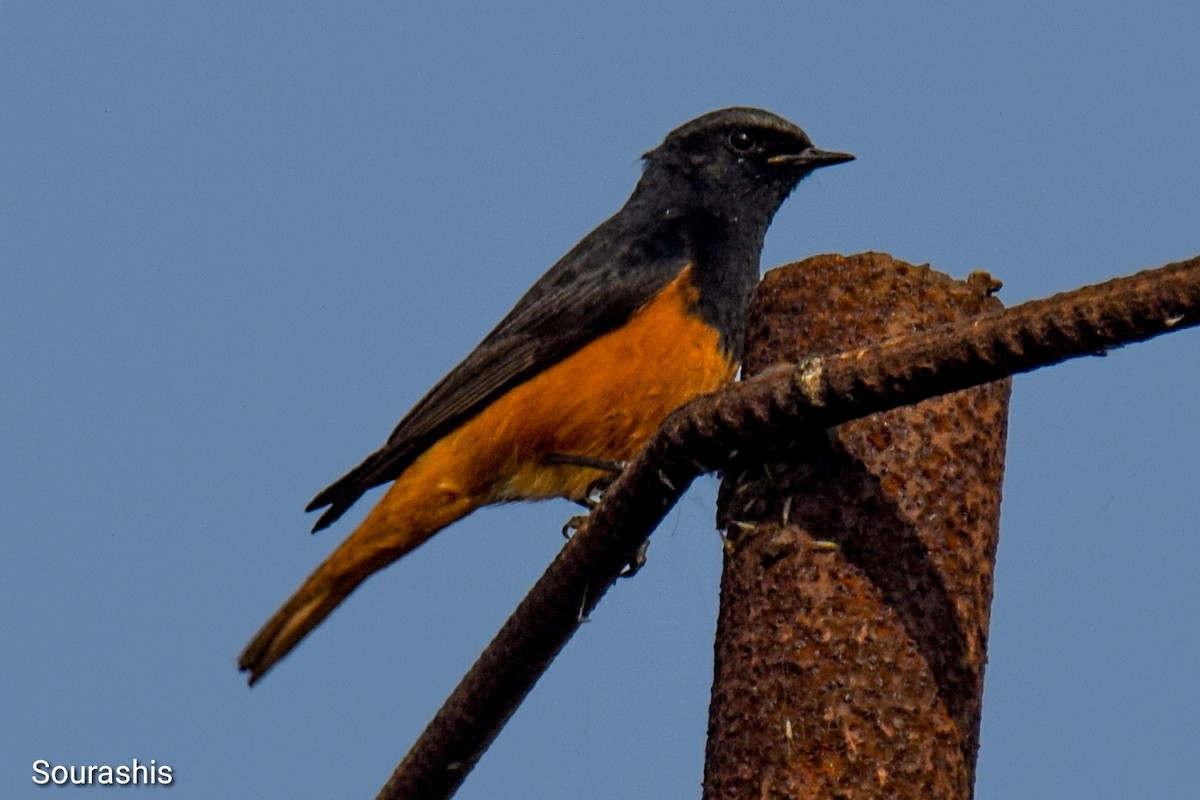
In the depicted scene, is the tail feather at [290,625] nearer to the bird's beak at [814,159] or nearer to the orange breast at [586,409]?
the orange breast at [586,409]

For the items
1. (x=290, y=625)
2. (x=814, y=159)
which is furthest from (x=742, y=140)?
(x=290, y=625)

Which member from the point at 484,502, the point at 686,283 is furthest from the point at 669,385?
the point at 484,502

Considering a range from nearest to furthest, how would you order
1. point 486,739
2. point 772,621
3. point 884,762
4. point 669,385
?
1. point 884,762
2. point 772,621
3. point 486,739
4. point 669,385

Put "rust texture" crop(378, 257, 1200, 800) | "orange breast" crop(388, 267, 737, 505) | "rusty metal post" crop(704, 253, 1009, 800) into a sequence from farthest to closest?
"orange breast" crop(388, 267, 737, 505) → "rusty metal post" crop(704, 253, 1009, 800) → "rust texture" crop(378, 257, 1200, 800)

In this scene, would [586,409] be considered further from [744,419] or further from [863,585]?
[744,419]

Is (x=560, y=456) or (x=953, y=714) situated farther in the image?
(x=560, y=456)

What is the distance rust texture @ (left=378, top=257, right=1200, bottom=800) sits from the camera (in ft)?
10.1

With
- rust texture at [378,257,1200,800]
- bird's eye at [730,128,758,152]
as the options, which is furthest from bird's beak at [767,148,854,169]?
rust texture at [378,257,1200,800]

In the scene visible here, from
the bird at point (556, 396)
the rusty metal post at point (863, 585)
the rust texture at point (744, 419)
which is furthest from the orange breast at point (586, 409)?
the rusty metal post at point (863, 585)

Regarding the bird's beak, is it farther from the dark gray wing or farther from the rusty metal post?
the rusty metal post

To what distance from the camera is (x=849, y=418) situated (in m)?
3.58

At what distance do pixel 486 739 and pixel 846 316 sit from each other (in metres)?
1.53

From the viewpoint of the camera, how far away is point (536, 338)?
770 centimetres

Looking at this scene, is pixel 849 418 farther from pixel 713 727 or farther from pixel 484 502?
pixel 484 502
